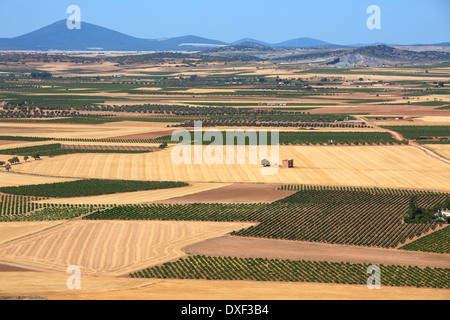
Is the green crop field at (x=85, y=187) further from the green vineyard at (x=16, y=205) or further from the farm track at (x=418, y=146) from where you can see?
the farm track at (x=418, y=146)

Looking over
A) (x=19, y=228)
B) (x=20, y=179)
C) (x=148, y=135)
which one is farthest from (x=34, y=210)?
(x=148, y=135)

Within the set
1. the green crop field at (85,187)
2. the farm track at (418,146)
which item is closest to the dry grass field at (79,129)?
the green crop field at (85,187)

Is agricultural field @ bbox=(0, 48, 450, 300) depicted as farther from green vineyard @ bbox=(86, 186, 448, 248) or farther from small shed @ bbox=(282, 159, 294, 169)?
small shed @ bbox=(282, 159, 294, 169)

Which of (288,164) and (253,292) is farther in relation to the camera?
(288,164)

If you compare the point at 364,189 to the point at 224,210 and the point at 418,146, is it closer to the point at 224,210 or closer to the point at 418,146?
the point at 224,210

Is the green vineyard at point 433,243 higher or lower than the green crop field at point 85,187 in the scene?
lower

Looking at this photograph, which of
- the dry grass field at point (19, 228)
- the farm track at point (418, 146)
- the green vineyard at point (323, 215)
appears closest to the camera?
the dry grass field at point (19, 228)

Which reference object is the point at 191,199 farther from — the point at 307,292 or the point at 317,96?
the point at 317,96
